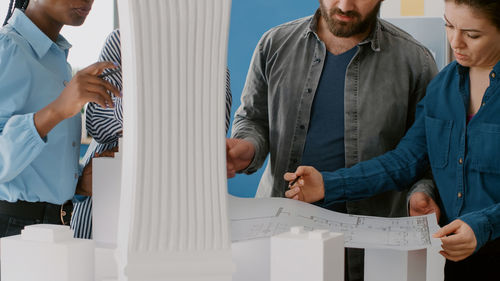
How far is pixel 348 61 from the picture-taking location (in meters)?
1.53

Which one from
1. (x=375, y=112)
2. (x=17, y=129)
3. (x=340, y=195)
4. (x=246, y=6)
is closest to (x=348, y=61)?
(x=375, y=112)

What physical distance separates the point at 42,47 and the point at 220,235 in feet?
3.25

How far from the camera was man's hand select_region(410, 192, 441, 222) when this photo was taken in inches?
49.1

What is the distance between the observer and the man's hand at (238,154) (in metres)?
1.30

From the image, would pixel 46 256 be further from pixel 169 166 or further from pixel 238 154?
pixel 238 154

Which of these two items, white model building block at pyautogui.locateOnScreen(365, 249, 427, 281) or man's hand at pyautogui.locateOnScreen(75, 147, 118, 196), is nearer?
white model building block at pyautogui.locateOnScreen(365, 249, 427, 281)

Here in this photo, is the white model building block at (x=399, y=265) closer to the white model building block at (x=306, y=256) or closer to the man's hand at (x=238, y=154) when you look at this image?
the white model building block at (x=306, y=256)

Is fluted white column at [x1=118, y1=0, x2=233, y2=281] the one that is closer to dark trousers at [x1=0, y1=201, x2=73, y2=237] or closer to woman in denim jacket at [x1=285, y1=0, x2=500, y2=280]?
woman in denim jacket at [x1=285, y1=0, x2=500, y2=280]

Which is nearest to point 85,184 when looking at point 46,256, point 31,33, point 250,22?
point 31,33

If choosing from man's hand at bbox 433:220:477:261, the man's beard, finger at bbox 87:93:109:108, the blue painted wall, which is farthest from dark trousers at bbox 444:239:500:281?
the blue painted wall

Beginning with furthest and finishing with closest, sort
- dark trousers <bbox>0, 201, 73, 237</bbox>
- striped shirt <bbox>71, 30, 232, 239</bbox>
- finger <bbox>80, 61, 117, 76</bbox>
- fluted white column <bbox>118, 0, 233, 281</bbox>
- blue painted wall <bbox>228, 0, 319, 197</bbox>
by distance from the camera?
blue painted wall <bbox>228, 0, 319, 197</bbox> → striped shirt <bbox>71, 30, 232, 239</bbox> → dark trousers <bbox>0, 201, 73, 237</bbox> → finger <bbox>80, 61, 117, 76</bbox> → fluted white column <bbox>118, 0, 233, 281</bbox>

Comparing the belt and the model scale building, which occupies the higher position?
the model scale building

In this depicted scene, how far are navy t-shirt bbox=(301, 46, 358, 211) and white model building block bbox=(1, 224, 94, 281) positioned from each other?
0.97 meters

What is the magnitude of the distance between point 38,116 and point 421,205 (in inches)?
36.6
